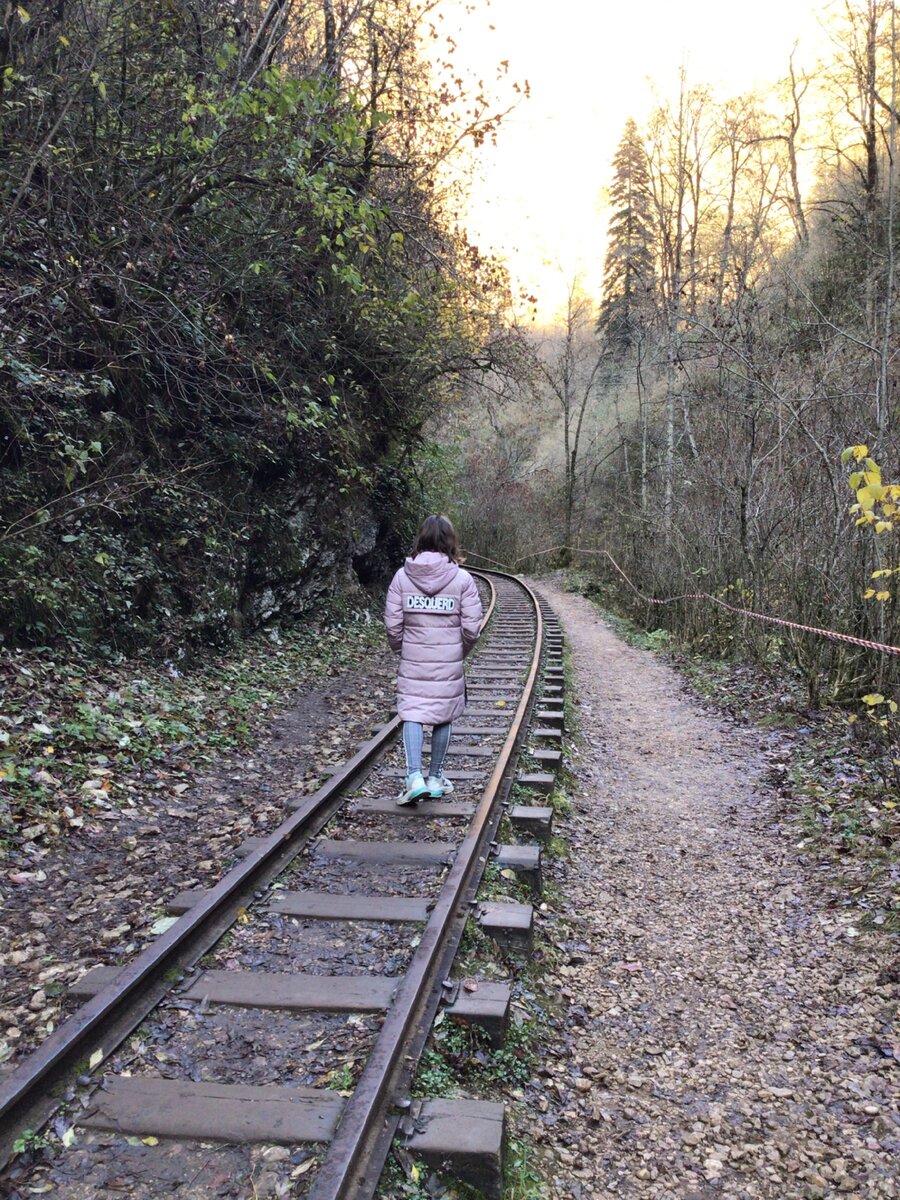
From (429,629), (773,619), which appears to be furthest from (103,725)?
(773,619)

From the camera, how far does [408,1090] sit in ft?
8.68

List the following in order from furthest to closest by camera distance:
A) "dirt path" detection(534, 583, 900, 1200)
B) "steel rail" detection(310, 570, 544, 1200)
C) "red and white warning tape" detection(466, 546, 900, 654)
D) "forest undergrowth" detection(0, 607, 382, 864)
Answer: "red and white warning tape" detection(466, 546, 900, 654) < "forest undergrowth" detection(0, 607, 382, 864) < "dirt path" detection(534, 583, 900, 1200) < "steel rail" detection(310, 570, 544, 1200)

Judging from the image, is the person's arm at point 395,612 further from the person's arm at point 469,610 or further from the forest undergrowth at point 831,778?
the forest undergrowth at point 831,778

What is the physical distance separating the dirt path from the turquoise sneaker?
1.11 m

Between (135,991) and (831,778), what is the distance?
5.38 m

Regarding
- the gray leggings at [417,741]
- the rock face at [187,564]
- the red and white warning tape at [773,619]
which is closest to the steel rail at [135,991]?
the gray leggings at [417,741]

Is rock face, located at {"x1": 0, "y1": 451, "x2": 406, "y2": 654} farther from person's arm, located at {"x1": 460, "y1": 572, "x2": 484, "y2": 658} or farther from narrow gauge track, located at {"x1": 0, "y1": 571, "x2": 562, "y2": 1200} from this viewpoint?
person's arm, located at {"x1": 460, "y1": 572, "x2": 484, "y2": 658}

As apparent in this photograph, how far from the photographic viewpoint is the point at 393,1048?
273 cm

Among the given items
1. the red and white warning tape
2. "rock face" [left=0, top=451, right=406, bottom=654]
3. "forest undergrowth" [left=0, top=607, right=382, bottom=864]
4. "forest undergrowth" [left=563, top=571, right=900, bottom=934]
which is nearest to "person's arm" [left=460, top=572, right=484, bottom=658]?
"forest undergrowth" [left=0, top=607, right=382, bottom=864]

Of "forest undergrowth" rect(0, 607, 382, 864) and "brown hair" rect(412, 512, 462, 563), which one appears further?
"brown hair" rect(412, 512, 462, 563)

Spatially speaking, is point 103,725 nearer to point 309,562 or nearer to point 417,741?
point 417,741

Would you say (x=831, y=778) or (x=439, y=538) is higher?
(x=439, y=538)

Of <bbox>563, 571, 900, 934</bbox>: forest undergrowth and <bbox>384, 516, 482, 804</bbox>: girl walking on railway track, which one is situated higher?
<bbox>384, 516, 482, 804</bbox>: girl walking on railway track

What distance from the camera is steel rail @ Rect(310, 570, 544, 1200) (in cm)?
221
